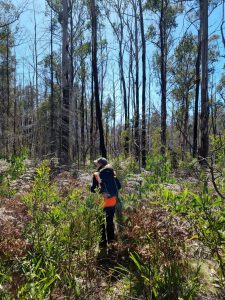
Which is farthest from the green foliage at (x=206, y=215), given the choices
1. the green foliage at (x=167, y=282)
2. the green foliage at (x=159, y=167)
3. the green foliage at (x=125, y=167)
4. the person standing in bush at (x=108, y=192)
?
the green foliage at (x=125, y=167)

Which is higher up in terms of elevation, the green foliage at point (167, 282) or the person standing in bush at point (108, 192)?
the person standing in bush at point (108, 192)

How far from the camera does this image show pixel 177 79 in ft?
85.4

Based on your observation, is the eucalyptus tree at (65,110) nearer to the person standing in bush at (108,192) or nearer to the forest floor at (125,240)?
the forest floor at (125,240)

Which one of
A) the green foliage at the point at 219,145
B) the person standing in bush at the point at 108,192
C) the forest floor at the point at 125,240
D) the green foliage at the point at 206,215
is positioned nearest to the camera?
the green foliage at the point at 206,215

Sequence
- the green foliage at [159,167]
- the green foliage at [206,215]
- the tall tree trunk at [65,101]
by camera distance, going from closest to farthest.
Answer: the green foliage at [206,215]
the green foliage at [159,167]
the tall tree trunk at [65,101]

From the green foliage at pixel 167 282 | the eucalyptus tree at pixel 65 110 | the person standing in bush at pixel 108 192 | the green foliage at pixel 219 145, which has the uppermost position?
the eucalyptus tree at pixel 65 110

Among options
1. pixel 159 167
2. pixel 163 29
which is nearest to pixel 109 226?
pixel 159 167

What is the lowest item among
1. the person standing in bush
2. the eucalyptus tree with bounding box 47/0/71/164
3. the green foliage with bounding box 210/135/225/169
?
the person standing in bush

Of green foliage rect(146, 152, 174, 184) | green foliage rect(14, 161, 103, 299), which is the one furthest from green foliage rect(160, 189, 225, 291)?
green foliage rect(146, 152, 174, 184)

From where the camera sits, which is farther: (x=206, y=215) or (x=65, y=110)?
(x=65, y=110)

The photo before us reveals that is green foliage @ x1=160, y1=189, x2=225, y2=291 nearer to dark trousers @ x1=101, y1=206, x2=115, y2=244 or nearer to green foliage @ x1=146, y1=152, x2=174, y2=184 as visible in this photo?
dark trousers @ x1=101, y1=206, x2=115, y2=244

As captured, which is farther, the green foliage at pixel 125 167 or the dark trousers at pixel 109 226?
the green foliage at pixel 125 167

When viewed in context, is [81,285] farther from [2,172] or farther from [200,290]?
[2,172]

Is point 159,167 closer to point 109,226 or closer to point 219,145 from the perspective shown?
point 109,226
